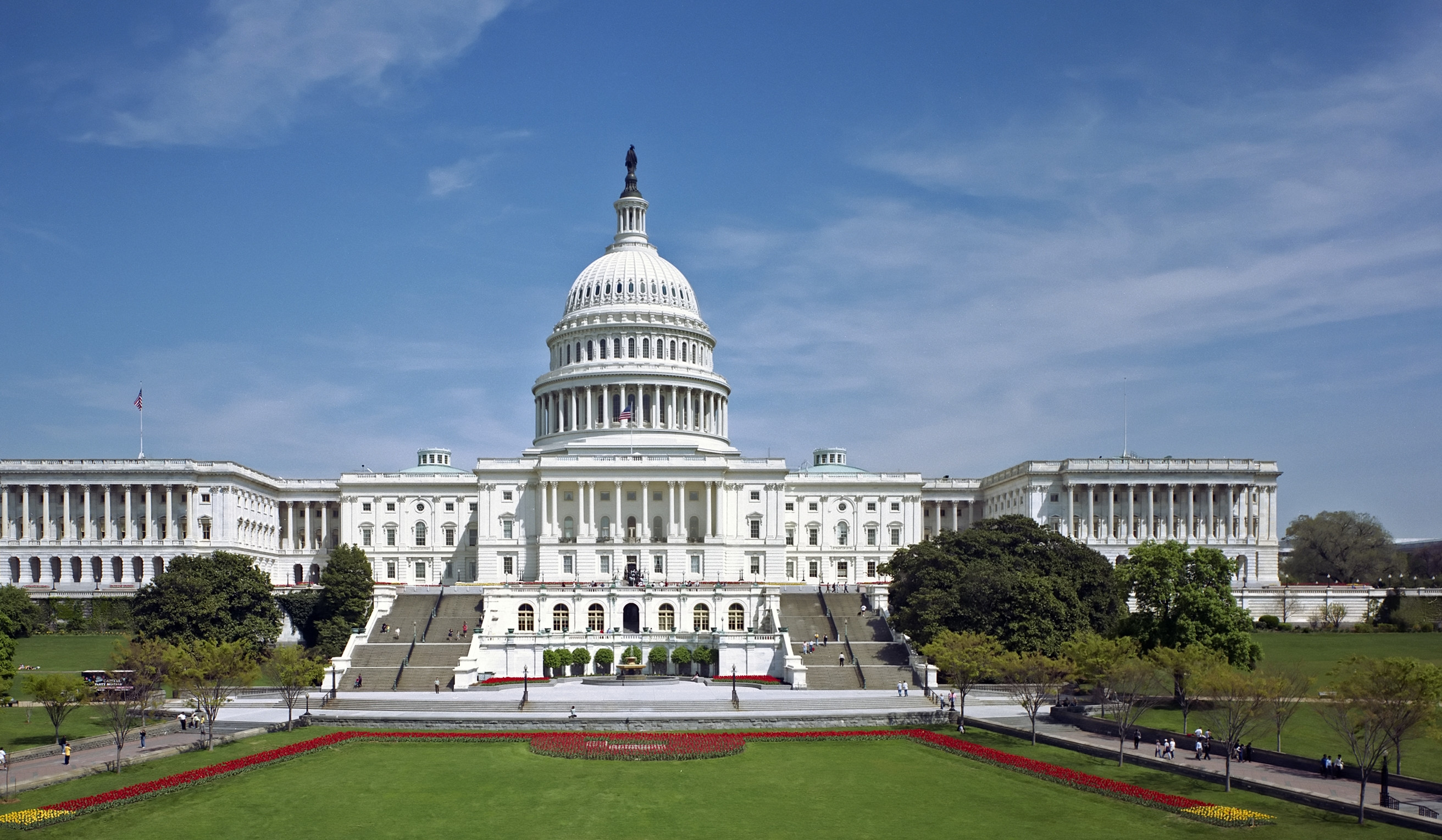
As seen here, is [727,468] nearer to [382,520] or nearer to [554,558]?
[554,558]

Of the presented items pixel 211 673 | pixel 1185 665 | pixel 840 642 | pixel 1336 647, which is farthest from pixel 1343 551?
pixel 211 673

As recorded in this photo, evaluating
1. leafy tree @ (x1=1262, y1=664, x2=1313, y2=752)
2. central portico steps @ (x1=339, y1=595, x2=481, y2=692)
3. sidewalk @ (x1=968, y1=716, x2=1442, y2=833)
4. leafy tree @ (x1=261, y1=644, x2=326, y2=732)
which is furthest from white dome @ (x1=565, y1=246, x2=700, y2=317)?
leafy tree @ (x1=1262, y1=664, x2=1313, y2=752)

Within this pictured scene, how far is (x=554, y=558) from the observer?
4348 inches

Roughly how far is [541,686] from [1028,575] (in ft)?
103

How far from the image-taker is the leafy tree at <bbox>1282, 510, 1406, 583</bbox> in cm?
13738

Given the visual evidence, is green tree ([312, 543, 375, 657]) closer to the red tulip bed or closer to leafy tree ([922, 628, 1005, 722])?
the red tulip bed

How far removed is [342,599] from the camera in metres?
91.1

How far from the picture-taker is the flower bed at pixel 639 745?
53500 millimetres

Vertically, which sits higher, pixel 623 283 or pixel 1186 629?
pixel 623 283

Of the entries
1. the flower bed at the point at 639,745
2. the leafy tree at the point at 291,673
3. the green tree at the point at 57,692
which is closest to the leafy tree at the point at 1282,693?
the flower bed at the point at 639,745

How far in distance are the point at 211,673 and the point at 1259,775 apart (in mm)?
46545

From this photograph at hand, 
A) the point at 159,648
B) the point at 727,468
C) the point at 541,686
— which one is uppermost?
the point at 727,468

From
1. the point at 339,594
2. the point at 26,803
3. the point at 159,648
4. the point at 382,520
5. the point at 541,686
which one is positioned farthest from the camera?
the point at 382,520

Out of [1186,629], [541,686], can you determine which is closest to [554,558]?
[541,686]
